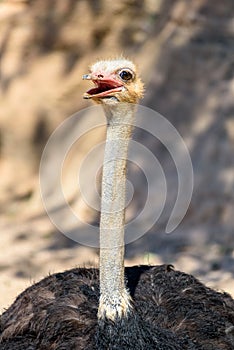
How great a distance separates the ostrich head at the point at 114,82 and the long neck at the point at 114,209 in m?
0.05

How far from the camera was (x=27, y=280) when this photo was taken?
673 centimetres

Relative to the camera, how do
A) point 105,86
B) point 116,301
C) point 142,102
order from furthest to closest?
point 142,102 < point 116,301 < point 105,86

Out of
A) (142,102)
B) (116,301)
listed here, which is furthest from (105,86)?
(142,102)

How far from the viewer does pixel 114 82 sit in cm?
392

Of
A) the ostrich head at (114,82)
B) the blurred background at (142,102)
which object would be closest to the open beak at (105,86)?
the ostrich head at (114,82)

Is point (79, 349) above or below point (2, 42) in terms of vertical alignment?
below

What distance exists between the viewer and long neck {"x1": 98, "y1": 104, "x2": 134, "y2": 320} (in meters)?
3.92

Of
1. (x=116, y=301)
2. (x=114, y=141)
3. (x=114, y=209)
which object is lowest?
(x=116, y=301)

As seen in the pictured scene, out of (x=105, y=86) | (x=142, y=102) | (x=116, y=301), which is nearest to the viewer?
(x=105, y=86)

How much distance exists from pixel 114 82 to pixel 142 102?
14.4 ft

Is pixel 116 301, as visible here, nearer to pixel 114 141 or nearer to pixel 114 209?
pixel 114 209

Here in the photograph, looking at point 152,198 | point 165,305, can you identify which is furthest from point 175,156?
point 165,305

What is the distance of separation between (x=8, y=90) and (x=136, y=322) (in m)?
4.88

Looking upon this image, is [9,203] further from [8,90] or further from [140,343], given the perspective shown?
[140,343]
